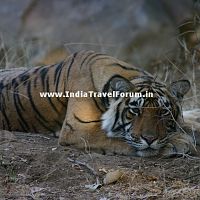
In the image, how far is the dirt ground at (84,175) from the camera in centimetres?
407

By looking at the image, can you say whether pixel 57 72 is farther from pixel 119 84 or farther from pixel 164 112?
pixel 164 112

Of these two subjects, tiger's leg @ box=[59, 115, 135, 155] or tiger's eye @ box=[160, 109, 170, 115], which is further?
tiger's leg @ box=[59, 115, 135, 155]

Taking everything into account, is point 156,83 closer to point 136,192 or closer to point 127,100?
point 127,100

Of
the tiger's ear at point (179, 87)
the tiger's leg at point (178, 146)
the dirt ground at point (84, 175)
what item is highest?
the tiger's ear at point (179, 87)

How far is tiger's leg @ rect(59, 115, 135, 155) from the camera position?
4.98m

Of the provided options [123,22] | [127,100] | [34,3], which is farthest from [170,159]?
[34,3]

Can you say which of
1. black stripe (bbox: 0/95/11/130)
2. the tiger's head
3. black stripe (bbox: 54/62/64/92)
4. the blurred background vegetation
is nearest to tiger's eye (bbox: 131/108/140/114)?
the tiger's head

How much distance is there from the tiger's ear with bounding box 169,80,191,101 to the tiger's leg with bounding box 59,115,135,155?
1.66 ft

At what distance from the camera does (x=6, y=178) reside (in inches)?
170

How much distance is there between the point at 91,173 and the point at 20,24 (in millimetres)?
7389

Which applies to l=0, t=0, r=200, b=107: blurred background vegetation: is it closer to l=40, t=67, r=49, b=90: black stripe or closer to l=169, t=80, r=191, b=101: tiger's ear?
l=40, t=67, r=49, b=90: black stripe

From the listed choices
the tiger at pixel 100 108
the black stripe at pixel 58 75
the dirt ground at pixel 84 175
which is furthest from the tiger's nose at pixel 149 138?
the black stripe at pixel 58 75

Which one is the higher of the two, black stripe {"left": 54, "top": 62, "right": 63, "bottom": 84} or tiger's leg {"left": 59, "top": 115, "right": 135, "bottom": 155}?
black stripe {"left": 54, "top": 62, "right": 63, "bottom": 84}

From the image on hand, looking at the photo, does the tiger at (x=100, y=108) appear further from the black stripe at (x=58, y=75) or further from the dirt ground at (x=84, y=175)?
the dirt ground at (x=84, y=175)
